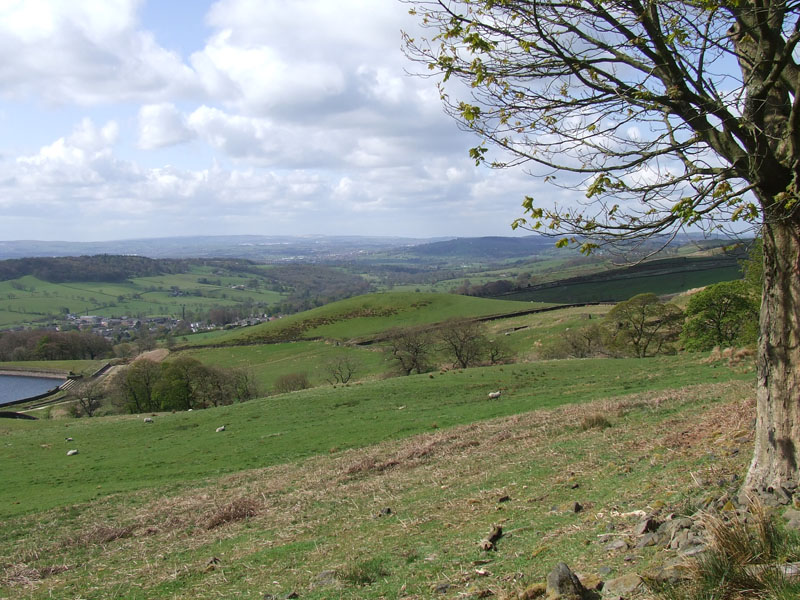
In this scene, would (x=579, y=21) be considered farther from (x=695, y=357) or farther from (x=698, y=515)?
(x=695, y=357)

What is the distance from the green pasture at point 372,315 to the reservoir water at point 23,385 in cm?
3037

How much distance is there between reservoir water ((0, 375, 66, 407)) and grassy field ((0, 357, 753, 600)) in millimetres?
75842

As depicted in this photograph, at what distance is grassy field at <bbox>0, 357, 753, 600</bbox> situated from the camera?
7.77 metres

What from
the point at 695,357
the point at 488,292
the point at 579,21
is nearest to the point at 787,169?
the point at 579,21

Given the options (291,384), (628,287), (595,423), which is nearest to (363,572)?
(595,423)

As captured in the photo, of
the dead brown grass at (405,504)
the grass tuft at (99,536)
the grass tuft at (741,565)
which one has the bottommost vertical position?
the grass tuft at (99,536)

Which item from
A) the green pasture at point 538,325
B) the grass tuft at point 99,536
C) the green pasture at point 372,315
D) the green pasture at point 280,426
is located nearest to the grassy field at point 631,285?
the green pasture at point 372,315

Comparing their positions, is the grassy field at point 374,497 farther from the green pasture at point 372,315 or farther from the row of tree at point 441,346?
the green pasture at point 372,315

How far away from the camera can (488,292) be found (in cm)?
15038

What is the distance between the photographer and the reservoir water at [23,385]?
3546 inches

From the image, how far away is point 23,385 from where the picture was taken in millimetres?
98500

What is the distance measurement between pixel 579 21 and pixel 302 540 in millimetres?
10546

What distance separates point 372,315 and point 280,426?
291 ft

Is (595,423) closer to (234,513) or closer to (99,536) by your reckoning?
(234,513)
